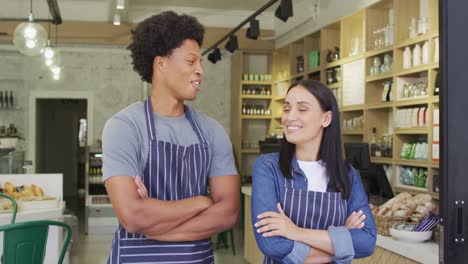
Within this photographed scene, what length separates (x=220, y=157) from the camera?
200 centimetres

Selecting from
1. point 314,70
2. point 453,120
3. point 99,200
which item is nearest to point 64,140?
point 99,200

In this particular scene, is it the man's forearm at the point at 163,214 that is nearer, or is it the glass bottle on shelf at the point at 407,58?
the man's forearm at the point at 163,214

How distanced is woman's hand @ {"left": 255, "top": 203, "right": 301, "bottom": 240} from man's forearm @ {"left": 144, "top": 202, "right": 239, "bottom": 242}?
98 mm

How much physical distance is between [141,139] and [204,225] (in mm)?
348

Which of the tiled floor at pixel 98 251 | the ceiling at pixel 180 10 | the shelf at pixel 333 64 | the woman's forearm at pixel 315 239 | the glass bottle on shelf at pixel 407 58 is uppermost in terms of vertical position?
the ceiling at pixel 180 10

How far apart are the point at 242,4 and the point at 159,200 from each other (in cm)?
878

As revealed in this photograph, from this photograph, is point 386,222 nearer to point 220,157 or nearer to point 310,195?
point 310,195

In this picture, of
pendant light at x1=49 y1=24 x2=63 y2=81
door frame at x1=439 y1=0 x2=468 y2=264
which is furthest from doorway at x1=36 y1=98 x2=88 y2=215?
door frame at x1=439 y1=0 x2=468 y2=264

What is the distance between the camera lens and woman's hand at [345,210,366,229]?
6.63 ft

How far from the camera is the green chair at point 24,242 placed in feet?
8.21

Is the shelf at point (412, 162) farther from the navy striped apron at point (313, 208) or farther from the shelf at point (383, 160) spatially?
the navy striped apron at point (313, 208)

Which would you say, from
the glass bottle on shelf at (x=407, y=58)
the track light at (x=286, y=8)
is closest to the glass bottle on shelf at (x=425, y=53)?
the glass bottle on shelf at (x=407, y=58)

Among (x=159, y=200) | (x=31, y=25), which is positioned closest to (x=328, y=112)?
(x=159, y=200)

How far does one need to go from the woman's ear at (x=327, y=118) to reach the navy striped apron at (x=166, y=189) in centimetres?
48
